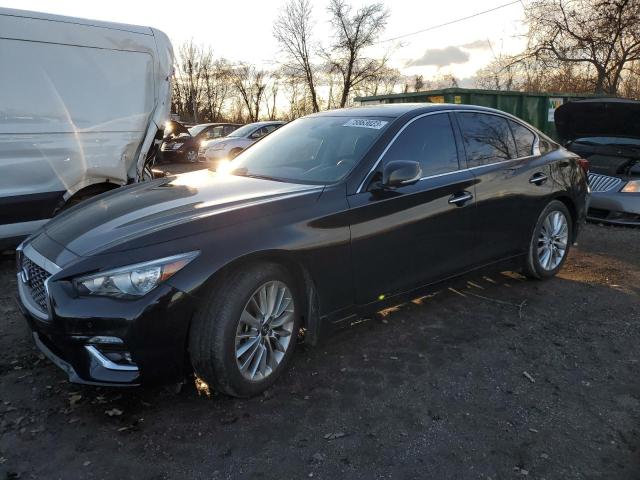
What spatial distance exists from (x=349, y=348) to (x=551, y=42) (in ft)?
84.7

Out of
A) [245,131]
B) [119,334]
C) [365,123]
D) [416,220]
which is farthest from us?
[245,131]

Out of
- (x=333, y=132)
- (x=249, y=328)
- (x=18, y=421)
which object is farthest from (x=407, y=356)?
(x=18, y=421)

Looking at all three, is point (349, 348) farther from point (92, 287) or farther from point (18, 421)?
point (18, 421)

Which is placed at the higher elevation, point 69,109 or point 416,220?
point 69,109

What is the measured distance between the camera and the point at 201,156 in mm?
16547

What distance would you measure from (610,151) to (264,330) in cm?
652

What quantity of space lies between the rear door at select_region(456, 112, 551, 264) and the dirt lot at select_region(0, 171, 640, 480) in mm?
697

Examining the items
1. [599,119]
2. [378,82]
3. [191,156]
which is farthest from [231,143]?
[378,82]

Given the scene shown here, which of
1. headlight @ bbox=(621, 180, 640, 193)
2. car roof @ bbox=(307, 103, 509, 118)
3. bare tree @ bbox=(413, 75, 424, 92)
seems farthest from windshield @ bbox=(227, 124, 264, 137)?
bare tree @ bbox=(413, 75, 424, 92)

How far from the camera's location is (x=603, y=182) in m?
7.07

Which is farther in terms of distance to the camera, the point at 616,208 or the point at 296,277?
the point at 616,208

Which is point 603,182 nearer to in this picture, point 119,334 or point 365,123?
point 365,123

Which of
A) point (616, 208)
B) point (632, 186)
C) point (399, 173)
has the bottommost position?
point (616, 208)

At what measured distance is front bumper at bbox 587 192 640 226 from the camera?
6730 mm
